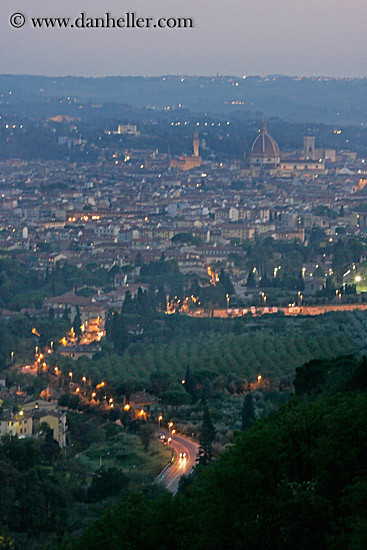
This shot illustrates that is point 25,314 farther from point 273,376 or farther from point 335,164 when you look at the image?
point 335,164

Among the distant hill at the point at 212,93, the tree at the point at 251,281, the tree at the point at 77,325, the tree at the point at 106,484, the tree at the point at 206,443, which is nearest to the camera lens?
the tree at the point at 106,484

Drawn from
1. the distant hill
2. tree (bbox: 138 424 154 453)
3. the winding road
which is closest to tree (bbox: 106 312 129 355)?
tree (bbox: 138 424 154 453)

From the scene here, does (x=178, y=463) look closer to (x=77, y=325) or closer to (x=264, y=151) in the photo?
(x=77, y=325)

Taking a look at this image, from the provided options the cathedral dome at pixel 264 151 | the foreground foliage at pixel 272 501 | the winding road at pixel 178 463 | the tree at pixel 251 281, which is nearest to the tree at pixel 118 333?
the tree at pixel 251 281

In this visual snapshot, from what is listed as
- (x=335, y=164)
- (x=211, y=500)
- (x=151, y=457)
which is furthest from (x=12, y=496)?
(x=335, y=164)

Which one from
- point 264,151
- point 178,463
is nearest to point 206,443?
point 178,463

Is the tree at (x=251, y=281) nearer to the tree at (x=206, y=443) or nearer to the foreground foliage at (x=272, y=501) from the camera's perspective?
the tree at (x=206, y=443)
